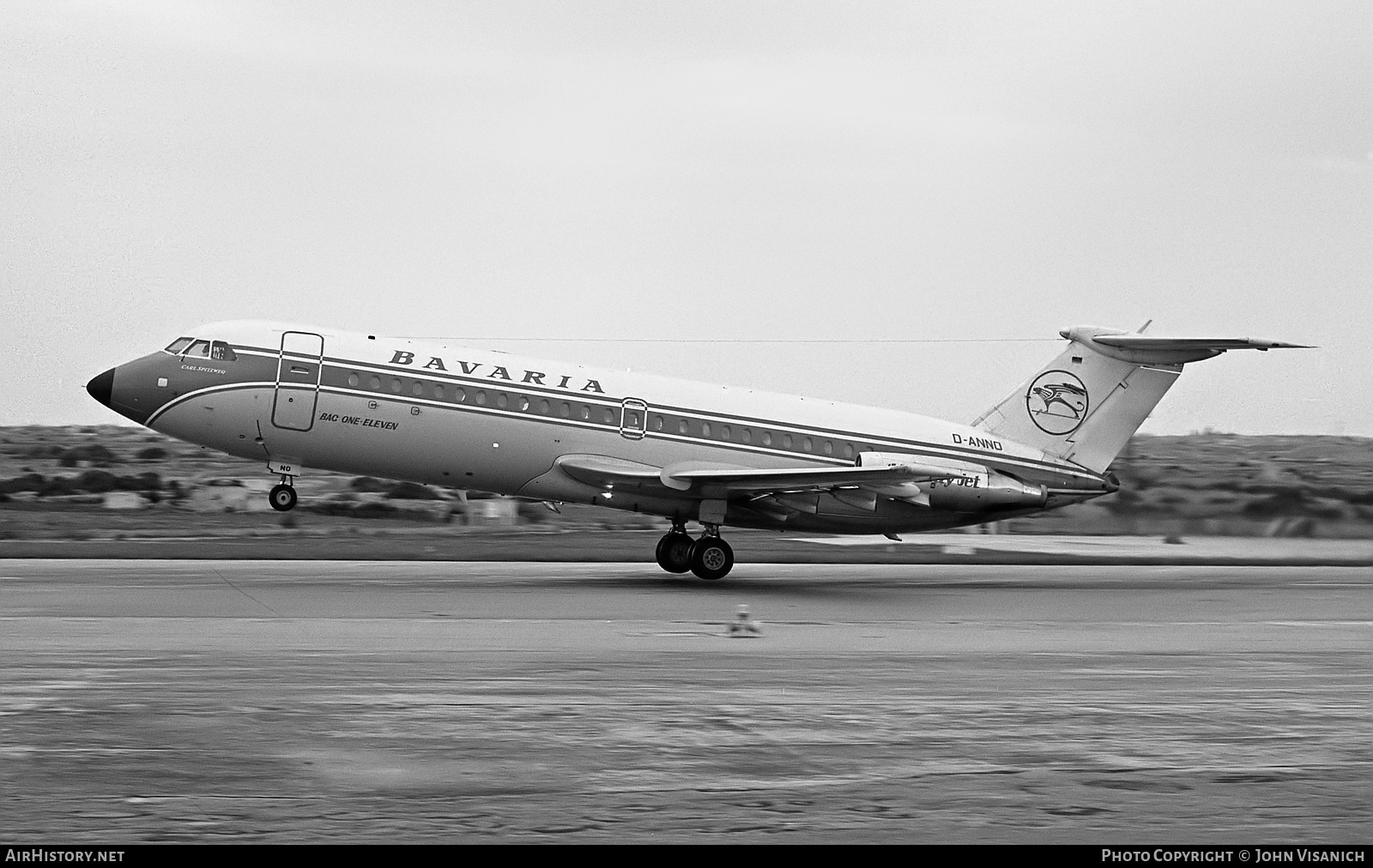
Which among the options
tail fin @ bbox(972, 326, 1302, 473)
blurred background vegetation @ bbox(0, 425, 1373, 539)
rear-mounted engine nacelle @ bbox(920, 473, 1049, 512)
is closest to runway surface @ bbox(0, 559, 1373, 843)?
rear-mounted engine nacelle @ bbox(920, 473, 1049, 512)

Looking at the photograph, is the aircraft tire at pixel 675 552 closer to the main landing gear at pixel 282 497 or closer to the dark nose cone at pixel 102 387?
the main landing gear at pixel 282 497

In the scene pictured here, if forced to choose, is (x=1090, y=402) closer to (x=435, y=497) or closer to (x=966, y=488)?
(x=966, y=488)

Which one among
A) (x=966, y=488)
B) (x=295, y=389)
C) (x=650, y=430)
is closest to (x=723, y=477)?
(x=650, y=430)

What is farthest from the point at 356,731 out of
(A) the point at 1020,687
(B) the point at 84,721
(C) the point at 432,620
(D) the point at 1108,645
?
Result: (D) the point at 1108,645

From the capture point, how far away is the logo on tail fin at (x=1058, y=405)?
30.8 metres

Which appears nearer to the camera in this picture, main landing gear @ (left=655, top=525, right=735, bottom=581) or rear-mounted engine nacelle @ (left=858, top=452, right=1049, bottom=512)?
main landing gear @ (left=655, top=525, right=735, bottom=581)

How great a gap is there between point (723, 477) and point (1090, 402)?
8.82m

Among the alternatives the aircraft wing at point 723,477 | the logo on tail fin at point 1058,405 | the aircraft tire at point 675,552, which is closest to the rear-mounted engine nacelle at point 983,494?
the logo on tail fin at point 1058,405

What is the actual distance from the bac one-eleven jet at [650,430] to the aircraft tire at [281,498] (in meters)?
0.03

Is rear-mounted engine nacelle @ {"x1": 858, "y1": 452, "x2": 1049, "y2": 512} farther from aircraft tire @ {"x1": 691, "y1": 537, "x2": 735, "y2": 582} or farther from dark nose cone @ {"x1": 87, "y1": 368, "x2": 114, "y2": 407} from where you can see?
dark nose cone @ {"x1": 87, "y1": 368, "x2": 114, "y2": 407}

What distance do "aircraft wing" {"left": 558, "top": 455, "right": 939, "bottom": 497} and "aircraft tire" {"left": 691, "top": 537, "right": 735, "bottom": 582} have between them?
1.00 m

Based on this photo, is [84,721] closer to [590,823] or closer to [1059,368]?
[590,823]

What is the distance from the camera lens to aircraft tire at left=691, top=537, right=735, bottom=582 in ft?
91.0

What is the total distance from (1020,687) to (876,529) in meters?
14.9
